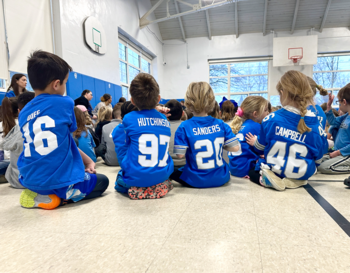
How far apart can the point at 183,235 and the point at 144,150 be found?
68 cm

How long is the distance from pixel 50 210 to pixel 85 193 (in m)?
0.23

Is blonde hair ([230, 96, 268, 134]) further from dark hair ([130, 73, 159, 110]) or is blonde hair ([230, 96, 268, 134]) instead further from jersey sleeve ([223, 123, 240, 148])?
dark hair ([130, 73, 159, 110])

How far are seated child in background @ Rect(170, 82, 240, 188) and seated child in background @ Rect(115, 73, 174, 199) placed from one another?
211mm

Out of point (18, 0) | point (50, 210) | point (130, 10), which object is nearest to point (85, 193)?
point (50, 210)

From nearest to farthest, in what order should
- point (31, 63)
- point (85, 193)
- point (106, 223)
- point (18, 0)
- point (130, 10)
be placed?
point (106, 223) → point (31, 63) → point (85, 193) → point (18, 0) → point (130, 10)

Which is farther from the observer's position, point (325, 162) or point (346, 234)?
point (325, 162)

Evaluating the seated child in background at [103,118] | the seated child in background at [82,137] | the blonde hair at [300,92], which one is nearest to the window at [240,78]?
the seated child in background at [103,118]

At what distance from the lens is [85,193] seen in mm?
1647

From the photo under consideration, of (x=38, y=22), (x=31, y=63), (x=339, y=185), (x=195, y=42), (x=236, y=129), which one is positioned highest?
(x=195, y=42)

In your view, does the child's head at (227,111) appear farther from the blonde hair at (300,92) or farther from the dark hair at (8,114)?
the dark hair at (8,114)

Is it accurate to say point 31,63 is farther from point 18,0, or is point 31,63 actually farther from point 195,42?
point 195,42

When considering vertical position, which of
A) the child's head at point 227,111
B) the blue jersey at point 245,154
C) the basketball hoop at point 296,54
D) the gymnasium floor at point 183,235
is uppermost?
the basketball hoop at point 296,54

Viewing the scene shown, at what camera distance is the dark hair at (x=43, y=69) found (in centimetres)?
142

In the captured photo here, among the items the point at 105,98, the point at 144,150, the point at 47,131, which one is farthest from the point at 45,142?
the point at 105,98
